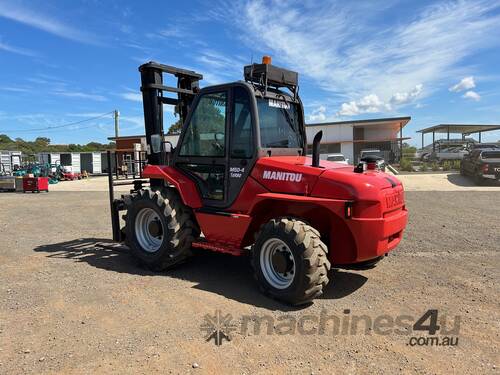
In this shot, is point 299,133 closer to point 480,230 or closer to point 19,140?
point 480,230

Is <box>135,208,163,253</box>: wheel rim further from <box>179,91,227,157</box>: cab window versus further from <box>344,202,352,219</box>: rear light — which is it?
<box>344,202,352,219</box>: rear light

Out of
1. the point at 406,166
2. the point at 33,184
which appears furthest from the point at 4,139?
the point at 406,166

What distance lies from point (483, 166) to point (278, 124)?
18.4 meters

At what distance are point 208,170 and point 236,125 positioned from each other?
2.67 feet

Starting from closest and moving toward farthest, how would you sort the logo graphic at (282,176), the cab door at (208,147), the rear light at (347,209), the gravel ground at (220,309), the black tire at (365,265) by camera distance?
the gravel ground at (220,309) < the rear light at (347,209) < the logo graphic at (282,176) < the cab door at (208,147) < the black tire at (365,265)

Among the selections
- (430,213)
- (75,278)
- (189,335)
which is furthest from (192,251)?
(430,213)

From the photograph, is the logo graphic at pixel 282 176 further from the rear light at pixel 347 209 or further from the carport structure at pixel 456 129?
the carport structure at pixel 456 129

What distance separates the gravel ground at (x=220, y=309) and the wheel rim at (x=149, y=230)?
43 cm

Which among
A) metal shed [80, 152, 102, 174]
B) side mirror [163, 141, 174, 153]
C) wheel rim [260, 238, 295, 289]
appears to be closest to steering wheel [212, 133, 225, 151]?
side mirror [163, 141, 174, 153]

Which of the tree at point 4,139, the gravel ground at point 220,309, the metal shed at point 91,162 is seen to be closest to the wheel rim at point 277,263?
the gravel ground at point 220,309

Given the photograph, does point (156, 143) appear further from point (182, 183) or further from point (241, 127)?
point (241, 127)

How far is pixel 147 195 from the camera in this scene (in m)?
6.11

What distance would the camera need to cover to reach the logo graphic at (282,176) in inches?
193

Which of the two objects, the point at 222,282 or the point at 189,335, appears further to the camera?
the point at 222,282
